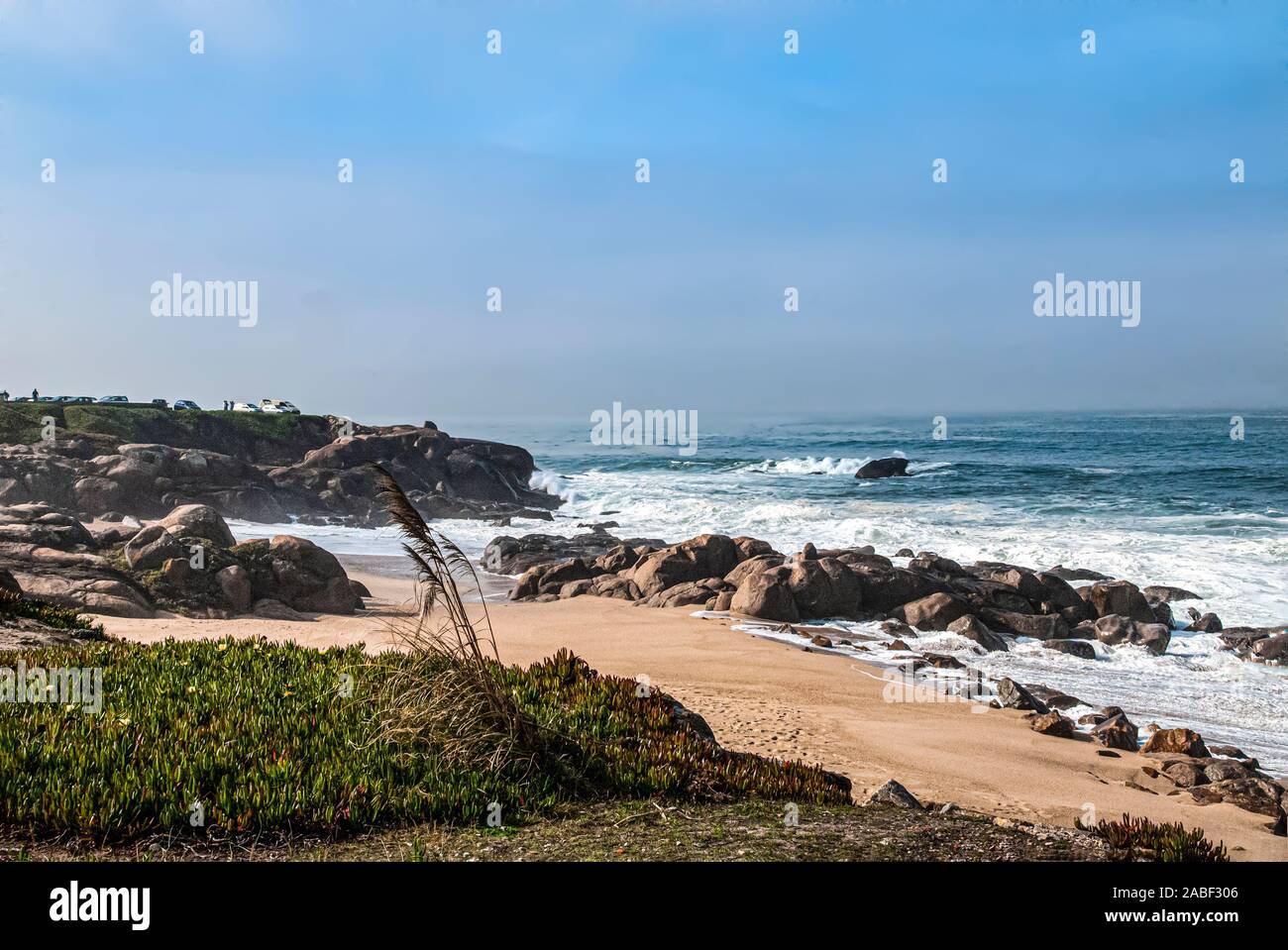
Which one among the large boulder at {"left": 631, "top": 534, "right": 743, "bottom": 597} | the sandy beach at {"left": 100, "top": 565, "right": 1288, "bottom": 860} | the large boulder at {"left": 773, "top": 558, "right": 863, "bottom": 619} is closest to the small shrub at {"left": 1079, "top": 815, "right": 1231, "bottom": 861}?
the sandy beach at {"left": 100, "top": 565, "right": 1288, "bottom": 860}

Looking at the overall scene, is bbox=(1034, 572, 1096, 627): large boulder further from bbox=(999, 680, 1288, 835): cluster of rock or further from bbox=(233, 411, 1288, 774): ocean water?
bbox=(999, 680, 1288, 835): cluster of rock

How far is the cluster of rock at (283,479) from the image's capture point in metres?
37.1

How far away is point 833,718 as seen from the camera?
13.2 metres

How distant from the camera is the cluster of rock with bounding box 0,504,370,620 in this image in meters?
17.9

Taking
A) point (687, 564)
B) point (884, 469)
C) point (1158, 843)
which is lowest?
point (687, 564)

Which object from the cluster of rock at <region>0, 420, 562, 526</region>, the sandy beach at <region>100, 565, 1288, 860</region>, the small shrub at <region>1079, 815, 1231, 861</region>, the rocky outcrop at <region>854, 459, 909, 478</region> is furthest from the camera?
the rocky outcrop at <region>854, 459, 909, 478</region>

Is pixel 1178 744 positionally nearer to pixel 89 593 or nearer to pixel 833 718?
pixel 833 718

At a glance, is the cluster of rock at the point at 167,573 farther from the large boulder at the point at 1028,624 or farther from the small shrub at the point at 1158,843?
the small shrub at the point at 1158,843

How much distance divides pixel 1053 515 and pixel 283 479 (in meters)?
35.0

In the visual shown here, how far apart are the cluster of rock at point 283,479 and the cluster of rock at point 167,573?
9299mm

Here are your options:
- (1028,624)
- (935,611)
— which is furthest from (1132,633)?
(935,611)

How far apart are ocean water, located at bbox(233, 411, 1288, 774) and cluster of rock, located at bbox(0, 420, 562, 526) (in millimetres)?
2806

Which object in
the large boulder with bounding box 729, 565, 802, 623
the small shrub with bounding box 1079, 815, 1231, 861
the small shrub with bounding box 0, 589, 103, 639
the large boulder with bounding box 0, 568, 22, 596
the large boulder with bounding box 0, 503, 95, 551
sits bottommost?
the large boulder with bounding box 729, 565, 802, 623
